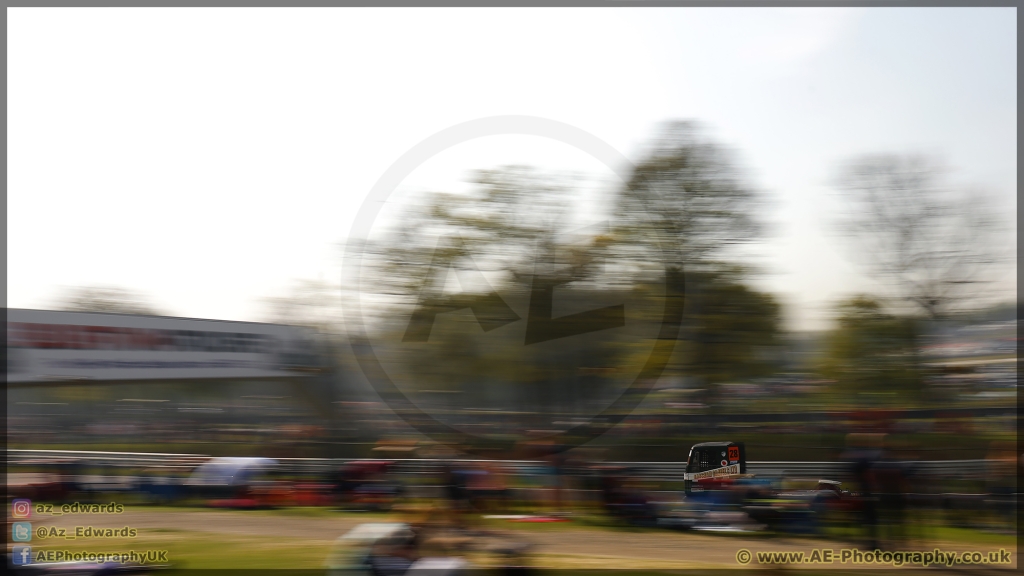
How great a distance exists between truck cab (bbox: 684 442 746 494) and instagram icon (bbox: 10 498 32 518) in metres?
7.95

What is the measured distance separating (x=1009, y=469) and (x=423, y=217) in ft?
26.5

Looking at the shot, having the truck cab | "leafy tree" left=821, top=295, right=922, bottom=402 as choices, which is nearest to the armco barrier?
the truck cab

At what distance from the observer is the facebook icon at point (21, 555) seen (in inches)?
259

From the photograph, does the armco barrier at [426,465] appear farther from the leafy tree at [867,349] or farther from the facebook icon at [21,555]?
the facebook icon at [21,555]

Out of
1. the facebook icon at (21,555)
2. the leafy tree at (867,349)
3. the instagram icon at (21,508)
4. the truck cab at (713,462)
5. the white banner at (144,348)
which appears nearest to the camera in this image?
the facebook icon at (21,555)

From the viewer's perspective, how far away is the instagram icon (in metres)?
7.40

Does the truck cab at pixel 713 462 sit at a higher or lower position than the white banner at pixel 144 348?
lower

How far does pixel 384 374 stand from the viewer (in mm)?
9695

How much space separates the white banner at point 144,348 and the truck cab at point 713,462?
5754mm

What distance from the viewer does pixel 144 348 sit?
9.88 meters

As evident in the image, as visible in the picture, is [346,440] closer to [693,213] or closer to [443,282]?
[443,282]

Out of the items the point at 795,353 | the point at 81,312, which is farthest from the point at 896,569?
the point at 81,312

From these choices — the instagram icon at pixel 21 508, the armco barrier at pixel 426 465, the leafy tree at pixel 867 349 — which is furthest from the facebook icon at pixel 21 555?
the leafy tree at pixel 867 349

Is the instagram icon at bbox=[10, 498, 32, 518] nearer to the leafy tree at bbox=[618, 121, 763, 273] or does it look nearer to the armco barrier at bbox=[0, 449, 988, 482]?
the armco barrier at bbox=[0, 449, 988, 482]
